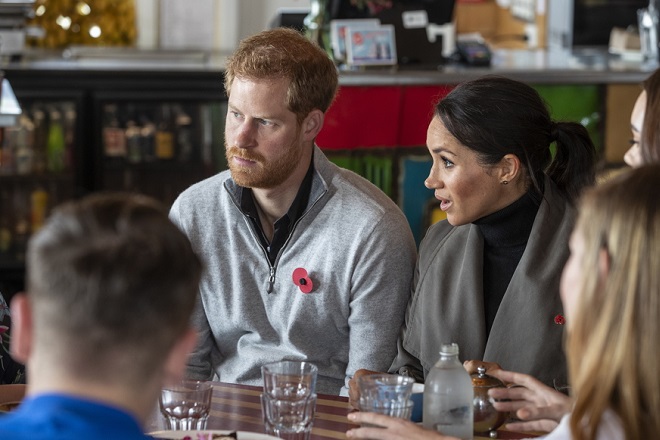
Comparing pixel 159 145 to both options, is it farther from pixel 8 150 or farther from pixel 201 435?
pixel 201 435

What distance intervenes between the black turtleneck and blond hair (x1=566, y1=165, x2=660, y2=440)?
40.9 inches

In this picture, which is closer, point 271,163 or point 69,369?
point 69,369

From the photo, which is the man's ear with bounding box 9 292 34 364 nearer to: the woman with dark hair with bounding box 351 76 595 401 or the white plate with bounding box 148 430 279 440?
the white plate with bounding box 148 430 279 440

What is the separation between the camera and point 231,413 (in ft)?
6.37

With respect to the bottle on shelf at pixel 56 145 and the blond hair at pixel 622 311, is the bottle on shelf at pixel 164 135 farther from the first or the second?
Result: the blond hair at pixel 622 311

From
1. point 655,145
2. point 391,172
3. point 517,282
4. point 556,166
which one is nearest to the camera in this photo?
point 655,145

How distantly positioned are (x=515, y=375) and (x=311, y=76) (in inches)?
39.7

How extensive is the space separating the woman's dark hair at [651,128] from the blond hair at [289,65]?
842 mm

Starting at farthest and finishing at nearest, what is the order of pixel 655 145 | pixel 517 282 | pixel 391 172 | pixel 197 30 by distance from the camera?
1. pixel 197 30
2. pixel 391 172
3. pixel 517 282
4. pixel 655 145

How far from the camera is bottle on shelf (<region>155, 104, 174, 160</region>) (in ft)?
15.9

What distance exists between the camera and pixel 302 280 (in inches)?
98.1

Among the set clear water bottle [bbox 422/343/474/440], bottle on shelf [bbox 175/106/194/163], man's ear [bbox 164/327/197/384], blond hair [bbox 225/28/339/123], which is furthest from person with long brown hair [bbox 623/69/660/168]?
bottle on shelf [bbox 175/106/194/163]

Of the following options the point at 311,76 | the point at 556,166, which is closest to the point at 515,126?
the point at 556,166

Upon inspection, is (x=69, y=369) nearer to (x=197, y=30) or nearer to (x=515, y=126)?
(x=515, y=126)
